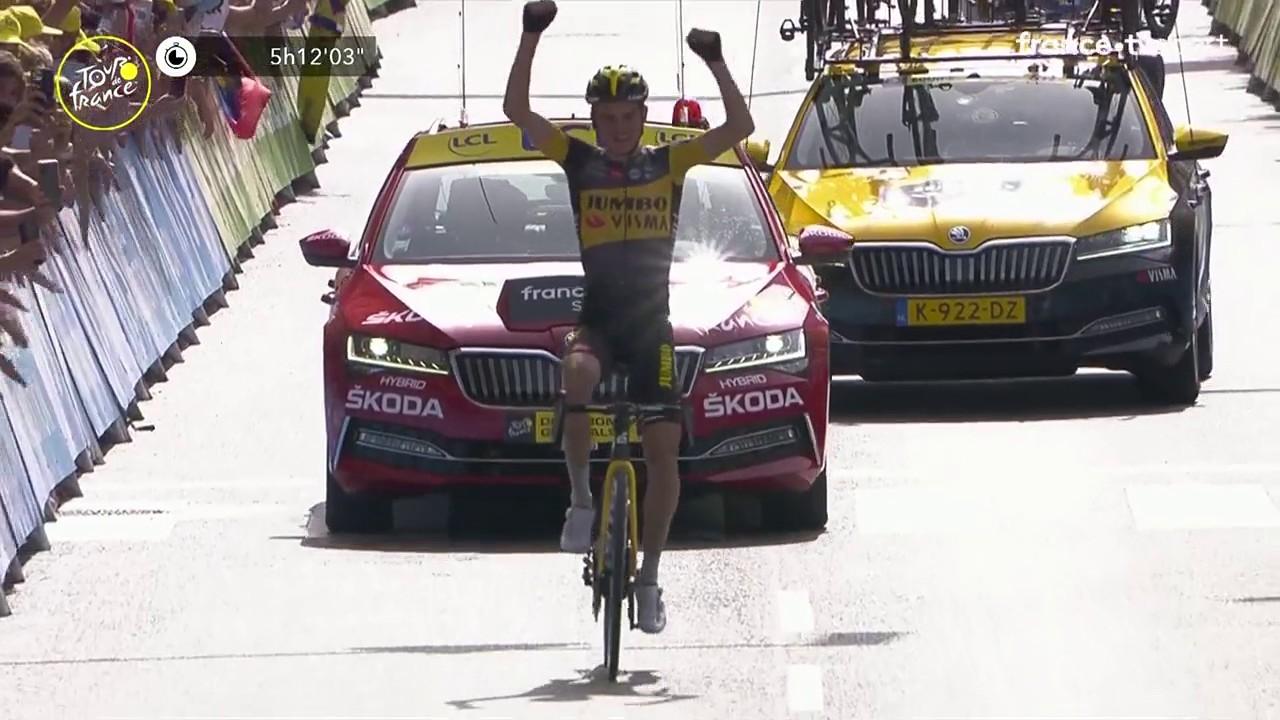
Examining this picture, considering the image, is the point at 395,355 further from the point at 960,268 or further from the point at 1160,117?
the point at 1160,117

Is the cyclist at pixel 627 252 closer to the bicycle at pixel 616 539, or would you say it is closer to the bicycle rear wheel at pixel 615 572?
the bicycle at pixel 616 539

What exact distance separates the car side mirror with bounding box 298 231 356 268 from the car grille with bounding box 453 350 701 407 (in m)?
1.01

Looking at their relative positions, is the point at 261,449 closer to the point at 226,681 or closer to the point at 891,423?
the point at 891,423

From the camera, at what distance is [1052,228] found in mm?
16969

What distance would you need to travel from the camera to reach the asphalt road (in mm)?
10258

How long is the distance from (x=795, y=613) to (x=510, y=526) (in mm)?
2562

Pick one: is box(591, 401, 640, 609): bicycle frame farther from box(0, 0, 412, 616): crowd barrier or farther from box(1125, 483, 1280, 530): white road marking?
box(1125, 483, 1280, 530): white road marking

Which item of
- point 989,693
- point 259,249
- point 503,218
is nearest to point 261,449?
point 503,218

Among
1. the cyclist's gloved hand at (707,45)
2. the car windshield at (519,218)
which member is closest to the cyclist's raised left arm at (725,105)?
the cyclist's gloved hand at (707,45)

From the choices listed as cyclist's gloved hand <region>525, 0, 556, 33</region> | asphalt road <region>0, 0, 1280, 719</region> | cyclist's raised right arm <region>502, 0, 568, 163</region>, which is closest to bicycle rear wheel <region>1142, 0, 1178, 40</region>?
asphalt road <region>0, 0, 1280, 719</region>

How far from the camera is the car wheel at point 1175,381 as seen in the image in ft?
56.6

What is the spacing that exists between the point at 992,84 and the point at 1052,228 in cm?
198

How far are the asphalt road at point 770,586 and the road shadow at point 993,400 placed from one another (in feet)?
0.14

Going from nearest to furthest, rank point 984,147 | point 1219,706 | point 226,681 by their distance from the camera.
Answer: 1. point 1219,706
2. point 226,681
3. point 984,147
